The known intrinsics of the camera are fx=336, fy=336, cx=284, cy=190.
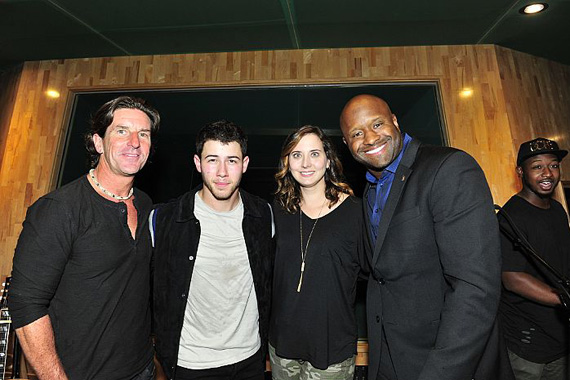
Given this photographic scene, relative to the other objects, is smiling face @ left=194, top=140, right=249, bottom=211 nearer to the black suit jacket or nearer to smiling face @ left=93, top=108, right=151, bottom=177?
smiling face @ left=93, top=108, right=151, bottom=177

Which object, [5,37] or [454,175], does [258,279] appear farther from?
[5,37]

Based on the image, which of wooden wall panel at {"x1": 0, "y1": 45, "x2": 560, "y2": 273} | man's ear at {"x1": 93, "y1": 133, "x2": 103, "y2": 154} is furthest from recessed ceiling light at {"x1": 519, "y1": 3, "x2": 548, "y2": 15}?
man's ear at {"x1": 93, "y1": 133, "x2": 103, "y2": 154}

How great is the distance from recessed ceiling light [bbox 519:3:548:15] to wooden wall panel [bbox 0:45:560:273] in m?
0.51

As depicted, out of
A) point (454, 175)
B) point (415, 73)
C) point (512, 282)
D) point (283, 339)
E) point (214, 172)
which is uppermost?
point (415, 73)

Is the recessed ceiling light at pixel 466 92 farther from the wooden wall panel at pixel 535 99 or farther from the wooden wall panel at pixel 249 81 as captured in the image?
the wooden wall panel at pixel 535 99

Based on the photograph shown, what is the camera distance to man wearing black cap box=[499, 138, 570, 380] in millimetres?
2381

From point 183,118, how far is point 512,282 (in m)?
3.51

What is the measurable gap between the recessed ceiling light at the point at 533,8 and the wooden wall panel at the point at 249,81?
506 millimetres

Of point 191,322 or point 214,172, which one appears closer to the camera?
point 191,322

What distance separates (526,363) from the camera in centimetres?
242

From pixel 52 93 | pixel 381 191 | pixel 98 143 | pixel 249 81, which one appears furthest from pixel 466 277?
pixel 52 93

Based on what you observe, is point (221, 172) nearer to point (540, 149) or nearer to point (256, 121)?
point (256, 121)

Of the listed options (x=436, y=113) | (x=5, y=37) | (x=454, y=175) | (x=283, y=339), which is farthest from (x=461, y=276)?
(x=5, y=37)

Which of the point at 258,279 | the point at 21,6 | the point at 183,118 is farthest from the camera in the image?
the point at 183,118
